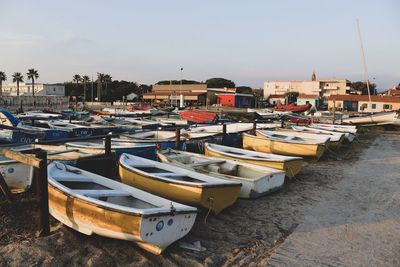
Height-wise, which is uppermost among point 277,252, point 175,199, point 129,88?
point 129,88

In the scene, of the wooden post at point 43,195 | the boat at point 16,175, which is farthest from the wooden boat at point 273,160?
the wooden post at point 43,195

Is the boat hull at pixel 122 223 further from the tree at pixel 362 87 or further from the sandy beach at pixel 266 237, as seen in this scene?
the tree at pixel 362 87

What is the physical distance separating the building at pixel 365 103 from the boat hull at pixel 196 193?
152 ft

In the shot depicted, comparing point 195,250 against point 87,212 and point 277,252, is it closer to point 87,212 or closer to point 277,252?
point 277,252

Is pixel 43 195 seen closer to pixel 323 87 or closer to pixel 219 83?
pixel 323 87

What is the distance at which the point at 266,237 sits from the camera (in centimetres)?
639

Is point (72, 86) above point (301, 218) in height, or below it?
above

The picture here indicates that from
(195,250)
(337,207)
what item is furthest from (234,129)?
(195,250)

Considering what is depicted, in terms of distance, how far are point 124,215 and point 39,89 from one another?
85827 mm

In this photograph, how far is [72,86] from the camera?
3381 inches

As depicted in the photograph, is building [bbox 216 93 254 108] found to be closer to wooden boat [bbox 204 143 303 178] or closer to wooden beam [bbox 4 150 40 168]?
wooden boat [bbox 204 143 303 178]

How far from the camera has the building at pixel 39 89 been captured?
79375 mm

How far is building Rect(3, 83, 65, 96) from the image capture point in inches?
3125

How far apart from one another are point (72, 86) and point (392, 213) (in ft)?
288
